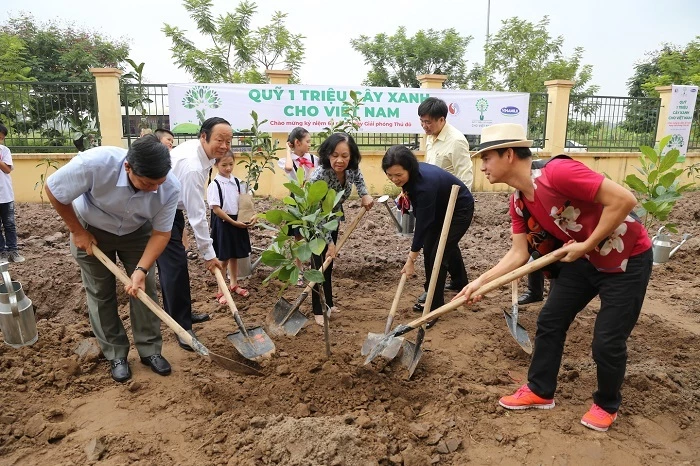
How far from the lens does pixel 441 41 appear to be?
24609mm

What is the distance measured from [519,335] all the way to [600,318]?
110 centimetres

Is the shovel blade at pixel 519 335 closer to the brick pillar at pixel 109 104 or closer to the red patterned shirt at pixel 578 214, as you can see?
the red patterned shirt at pixel 578 214

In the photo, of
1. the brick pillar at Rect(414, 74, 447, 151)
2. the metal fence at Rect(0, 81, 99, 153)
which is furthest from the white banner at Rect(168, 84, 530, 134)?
the metal fence at Rect(0, 81, 99, 153)

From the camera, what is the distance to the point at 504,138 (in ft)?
7.23

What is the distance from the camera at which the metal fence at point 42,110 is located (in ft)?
27.1

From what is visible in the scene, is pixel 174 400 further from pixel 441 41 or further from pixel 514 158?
pixel 441 41

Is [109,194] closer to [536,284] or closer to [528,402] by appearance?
[528,402]

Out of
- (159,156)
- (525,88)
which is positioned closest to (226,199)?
(159,156)

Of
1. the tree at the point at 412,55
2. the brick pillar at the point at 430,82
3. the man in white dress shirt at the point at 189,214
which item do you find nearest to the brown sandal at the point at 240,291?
the man in white dress shirt at the point at 189,214

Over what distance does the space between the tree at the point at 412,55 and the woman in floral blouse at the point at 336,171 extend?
2207cm

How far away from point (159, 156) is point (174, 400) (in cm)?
133

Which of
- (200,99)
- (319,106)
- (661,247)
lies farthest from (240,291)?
(319,106)

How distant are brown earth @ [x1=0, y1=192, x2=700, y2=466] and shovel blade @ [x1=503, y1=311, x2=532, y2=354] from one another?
95mm

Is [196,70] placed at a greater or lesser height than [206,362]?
greater
